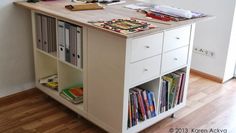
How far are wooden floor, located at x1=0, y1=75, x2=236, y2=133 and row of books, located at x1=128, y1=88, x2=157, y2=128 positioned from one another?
19 cm

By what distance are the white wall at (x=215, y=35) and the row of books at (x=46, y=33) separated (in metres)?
1.72

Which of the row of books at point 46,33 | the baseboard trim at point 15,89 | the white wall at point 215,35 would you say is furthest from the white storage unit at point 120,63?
the white wall at point 215,35

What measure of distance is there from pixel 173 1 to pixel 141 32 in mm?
1928

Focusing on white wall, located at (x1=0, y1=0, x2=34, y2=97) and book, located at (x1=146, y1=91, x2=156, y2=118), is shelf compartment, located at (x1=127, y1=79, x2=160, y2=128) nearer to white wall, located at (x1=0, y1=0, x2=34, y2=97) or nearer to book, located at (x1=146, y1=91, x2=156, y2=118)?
book, located at (x1=146, y1=91, x2=156, y2=118)

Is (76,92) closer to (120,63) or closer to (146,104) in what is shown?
(146,104)

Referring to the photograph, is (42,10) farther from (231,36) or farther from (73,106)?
(231,36)

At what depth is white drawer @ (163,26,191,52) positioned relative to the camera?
85.4 inches

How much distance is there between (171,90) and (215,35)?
1.20m

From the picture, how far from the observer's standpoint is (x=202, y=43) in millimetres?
3441

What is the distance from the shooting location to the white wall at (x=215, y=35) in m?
3.17

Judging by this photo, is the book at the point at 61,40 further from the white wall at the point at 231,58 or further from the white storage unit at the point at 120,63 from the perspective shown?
the white wall at the point at 231,58

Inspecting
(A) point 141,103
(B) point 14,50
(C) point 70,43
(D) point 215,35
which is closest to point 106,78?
(A) point 141,103

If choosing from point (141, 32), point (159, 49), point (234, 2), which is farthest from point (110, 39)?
point (234, 2)

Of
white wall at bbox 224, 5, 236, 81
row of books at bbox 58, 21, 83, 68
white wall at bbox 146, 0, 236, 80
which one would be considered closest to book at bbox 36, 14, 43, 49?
row of books at bbox 58, 21, 83, 68
